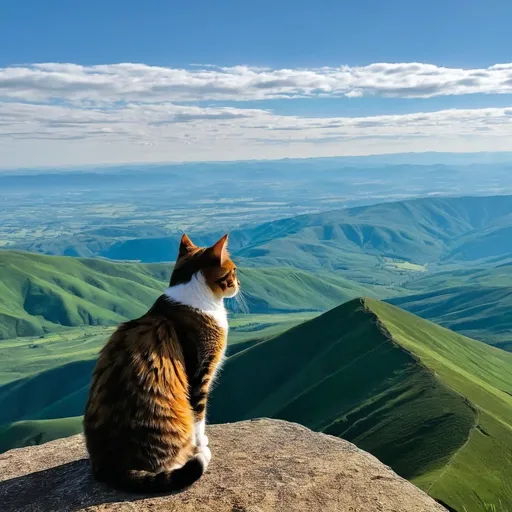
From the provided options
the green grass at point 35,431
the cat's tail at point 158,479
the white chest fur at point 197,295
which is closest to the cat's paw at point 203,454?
the cat's tail at point 158,479

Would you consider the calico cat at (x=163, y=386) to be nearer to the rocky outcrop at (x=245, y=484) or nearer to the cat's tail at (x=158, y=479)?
the cat's tail at (x=158, y=479)

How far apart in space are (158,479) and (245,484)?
7.47 ft

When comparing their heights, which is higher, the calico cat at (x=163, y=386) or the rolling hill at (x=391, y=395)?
the calico cat at (x=163, y=386)

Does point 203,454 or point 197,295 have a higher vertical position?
point 197,295

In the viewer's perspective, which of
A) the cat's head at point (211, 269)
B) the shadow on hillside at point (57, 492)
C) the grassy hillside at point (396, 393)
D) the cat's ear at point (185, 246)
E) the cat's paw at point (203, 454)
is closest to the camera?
the shadow on hillside at point (57, 492)

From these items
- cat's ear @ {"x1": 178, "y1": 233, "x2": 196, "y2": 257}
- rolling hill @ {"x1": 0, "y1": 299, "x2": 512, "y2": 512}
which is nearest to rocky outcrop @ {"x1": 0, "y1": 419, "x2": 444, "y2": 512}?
cat's ear @ {"x1": 178, "y1": 233, "x2": 196, "y2": 257}

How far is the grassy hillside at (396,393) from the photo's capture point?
66688mm

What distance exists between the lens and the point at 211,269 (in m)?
12.4

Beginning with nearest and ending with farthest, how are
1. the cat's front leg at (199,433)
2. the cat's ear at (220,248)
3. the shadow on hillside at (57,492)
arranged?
the shadow on hillside at (57,492) → the cat's ear at (220,248) → the cat's front leg at (199,433)

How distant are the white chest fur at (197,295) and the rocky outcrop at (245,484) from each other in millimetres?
3620

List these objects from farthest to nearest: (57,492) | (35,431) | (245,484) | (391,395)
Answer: (35,431)
(391,395)
(245,484)
(57,492)

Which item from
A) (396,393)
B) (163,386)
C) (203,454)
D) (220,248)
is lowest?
(396,393)

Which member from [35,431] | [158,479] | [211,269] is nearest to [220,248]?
[211,269]

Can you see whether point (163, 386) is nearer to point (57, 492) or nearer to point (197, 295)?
point (197, 295)
